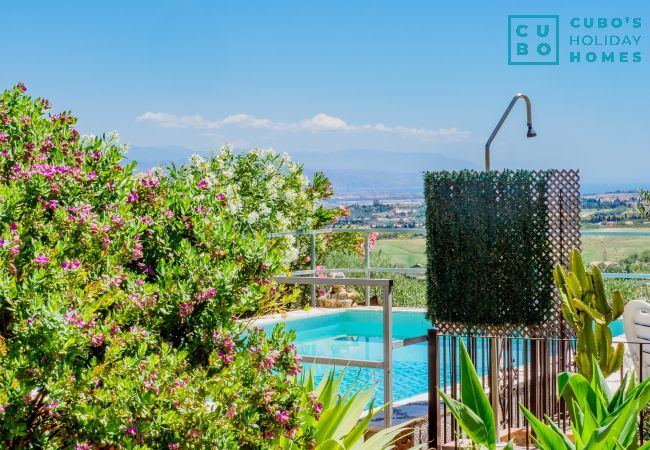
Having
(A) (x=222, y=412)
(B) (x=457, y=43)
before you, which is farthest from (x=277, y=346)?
(B) (x=457, y=43)

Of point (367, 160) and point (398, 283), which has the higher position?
point (367, 160)

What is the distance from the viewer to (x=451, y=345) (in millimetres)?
5531

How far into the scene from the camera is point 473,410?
10.5ft

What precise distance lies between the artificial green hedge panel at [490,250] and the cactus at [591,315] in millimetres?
1762

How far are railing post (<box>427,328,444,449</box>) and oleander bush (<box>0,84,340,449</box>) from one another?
2.06 metres

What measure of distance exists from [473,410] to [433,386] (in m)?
1.77

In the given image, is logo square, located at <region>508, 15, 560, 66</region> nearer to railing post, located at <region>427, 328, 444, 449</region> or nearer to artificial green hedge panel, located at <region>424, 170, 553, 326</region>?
artificial green hedge panel, located at <region>424, 170, 553, 326</region>

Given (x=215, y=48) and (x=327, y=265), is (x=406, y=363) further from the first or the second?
(x=215, y=48)

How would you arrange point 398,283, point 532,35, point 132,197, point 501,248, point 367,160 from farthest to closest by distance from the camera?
point 367,160, point 532,35, point 398,283, point 501,248, point 132,197

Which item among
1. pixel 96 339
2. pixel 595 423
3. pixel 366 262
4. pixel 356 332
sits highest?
pixel 96 339

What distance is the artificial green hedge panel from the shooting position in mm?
7371

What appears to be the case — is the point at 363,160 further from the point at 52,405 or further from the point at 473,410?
the point at 52,405

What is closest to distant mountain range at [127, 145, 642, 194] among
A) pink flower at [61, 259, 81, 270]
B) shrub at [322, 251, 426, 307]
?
shrub at [322, 251, 426, 307]

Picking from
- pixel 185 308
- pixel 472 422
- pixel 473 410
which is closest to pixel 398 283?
pixel 473 410
